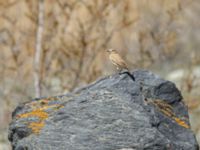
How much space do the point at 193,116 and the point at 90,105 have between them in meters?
10.4

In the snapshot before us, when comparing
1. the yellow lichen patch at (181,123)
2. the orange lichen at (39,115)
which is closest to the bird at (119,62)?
the yellow lichen patch at (181,123)

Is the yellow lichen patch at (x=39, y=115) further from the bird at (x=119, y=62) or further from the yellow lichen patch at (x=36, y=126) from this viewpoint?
the bird at (x=119, y=62)

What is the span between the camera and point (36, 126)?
5.94 metres

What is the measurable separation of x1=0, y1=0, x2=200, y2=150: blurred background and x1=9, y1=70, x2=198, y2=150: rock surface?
214 inches

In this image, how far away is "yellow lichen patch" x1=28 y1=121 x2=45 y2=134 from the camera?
588 cm

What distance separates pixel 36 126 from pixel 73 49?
703cm

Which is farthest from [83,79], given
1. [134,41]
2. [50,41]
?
[134,41]

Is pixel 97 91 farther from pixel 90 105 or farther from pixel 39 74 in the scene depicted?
pixel 39 74

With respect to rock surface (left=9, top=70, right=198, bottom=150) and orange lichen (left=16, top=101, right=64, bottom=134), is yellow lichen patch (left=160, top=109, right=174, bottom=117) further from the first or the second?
orange lichen (left=16, top=101, right=64, bottom=134)

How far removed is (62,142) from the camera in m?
5.70

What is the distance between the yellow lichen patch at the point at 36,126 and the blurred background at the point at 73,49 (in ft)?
18.6

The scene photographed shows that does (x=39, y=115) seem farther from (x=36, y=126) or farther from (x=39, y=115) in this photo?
(x=36, y=126)

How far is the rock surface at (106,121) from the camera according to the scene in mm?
5633

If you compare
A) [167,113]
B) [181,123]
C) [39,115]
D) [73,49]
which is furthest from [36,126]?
[73,49]
